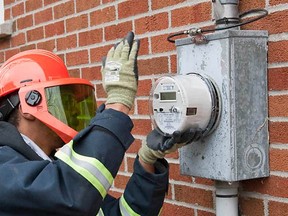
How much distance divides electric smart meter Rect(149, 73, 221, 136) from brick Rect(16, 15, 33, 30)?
6.41 feet

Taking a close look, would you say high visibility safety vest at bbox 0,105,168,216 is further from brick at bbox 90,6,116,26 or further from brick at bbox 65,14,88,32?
brick at bbox 65,14,88,32

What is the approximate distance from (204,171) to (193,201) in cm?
43

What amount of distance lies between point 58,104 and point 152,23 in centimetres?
71

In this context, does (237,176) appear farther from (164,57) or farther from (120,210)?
(164,57)

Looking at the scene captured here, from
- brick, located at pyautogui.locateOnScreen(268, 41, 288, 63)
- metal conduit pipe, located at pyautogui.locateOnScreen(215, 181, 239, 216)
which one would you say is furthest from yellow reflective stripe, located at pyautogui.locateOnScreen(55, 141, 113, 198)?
brick, located at pyautogui.locateOnScreen(268, 41, 288, 63)

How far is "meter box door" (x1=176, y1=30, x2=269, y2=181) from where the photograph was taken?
2088mm

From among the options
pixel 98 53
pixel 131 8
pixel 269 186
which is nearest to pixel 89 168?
pixel 269 186

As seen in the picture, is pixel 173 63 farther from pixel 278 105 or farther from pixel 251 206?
pixel 251 206

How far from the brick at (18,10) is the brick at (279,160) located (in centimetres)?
239

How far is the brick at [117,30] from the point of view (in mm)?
2982

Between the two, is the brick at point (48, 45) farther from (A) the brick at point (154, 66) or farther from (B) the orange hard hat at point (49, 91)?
(B) the orange hard hat at point (49, 91)

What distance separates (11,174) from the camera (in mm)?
2006

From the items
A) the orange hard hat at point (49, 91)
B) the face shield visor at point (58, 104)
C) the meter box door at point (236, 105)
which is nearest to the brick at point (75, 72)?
the orange hard hat at point (49, 91)

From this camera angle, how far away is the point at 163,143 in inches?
85.0
